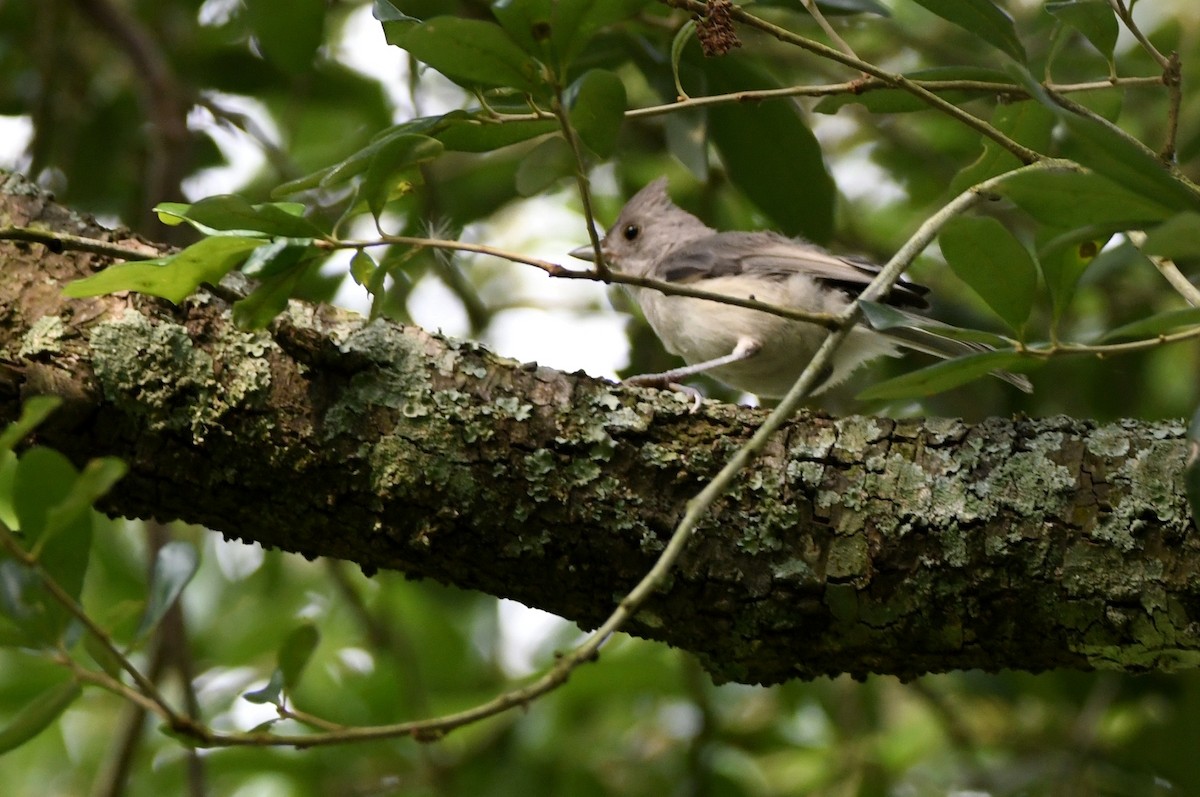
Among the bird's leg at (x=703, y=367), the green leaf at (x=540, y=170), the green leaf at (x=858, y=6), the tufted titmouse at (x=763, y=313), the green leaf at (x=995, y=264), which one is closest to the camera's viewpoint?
the green leaf at (x=995, y=264)

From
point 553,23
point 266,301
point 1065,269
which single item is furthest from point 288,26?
point 1065,269

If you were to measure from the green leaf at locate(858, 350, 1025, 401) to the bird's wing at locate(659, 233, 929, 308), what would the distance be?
4.22 ft

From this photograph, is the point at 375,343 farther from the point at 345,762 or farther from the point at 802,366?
the point at 345,762

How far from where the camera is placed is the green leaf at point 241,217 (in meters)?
1.78

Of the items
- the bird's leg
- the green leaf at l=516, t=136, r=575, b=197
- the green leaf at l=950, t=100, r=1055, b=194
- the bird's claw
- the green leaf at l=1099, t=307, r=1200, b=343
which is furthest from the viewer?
the bird's leg

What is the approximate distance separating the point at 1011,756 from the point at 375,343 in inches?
121

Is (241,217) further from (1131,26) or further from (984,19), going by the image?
(1131,26)

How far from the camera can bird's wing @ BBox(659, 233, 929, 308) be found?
3318 millimetres

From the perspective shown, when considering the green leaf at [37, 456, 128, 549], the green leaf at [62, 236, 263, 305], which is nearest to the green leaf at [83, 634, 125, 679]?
the green leaf at [37, 456, 128, 549]

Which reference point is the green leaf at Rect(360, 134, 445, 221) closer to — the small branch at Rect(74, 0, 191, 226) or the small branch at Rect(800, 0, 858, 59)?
the small branch at Rect(800, 0, 858, 59)

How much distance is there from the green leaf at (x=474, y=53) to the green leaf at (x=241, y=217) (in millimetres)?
320

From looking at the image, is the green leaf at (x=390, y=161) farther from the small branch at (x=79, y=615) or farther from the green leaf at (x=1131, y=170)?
the green leaf at (x=1131, y=170)

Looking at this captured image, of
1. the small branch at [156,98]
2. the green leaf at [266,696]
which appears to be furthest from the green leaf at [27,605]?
the small branch at [156,98]

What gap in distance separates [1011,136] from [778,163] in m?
0.89
